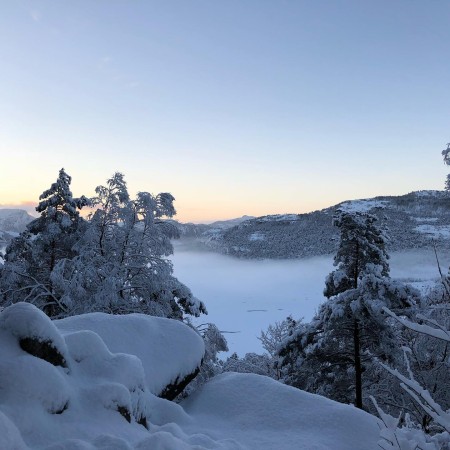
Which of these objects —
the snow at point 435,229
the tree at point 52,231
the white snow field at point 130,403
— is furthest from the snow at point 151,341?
the snow at point 435,229

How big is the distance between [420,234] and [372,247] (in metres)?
105

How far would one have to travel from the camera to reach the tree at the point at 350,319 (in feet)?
35.0

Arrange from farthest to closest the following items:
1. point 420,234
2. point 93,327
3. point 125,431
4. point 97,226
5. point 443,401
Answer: point 420,234 → point 97,226 → point 443,401 → point 93,327 → point 125,431

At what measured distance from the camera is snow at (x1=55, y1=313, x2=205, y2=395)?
6340mm

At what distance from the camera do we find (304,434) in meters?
5.57

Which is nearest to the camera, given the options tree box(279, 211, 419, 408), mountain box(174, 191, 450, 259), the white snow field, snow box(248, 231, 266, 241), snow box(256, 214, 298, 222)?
the white snow field

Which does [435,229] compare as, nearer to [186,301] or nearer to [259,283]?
[259,283]

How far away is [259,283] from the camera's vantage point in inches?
5723

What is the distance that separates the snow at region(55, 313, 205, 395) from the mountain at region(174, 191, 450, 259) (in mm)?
100334

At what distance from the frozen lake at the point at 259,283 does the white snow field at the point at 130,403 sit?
8102 cm

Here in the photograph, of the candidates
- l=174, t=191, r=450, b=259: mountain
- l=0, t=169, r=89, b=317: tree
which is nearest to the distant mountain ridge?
l=174, t=191, r=450, b=259: mountain

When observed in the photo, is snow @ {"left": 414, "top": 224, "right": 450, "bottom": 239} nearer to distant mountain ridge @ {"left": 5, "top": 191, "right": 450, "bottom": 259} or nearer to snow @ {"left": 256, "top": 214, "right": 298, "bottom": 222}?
distant mountain ridge @ {"left": 5, "top": 191, "right": 450, "bottom": 259}

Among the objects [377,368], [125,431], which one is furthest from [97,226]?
[377,368]

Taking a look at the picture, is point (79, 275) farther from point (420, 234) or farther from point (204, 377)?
point (420, 234)
